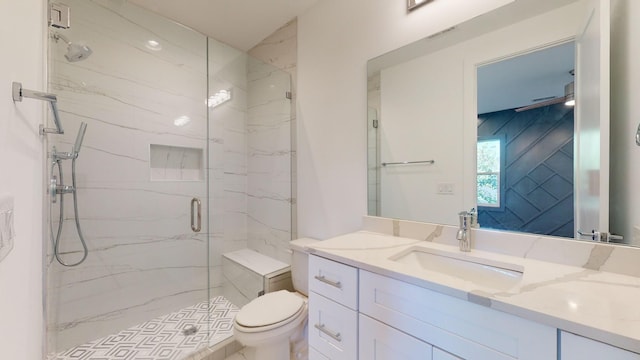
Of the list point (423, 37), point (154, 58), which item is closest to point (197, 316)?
point (154, 58)

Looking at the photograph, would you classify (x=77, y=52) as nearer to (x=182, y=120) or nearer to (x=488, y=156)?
(x=182, y=120)

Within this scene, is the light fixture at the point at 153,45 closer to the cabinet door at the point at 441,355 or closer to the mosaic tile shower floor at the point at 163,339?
the mosaic tile shower floor at the point at 163,339

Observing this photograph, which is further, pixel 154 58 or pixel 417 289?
pixel 154 58

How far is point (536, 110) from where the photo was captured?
1.11m

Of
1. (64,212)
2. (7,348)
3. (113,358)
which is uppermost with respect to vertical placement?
(64,212)

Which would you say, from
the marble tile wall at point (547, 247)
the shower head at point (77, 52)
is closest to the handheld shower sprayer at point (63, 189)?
the shower head at point (77, 52)

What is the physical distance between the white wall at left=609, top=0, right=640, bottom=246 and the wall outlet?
560 mm

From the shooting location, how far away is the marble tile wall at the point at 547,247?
911 mm

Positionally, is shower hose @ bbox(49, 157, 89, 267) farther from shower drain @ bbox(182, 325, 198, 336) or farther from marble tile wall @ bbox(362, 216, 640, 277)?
marble tile wall @ bbox(362, 216, 640, 277)

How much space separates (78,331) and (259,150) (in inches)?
75.4

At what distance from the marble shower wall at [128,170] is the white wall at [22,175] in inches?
33.8

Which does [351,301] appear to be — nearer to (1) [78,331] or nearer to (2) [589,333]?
(2) [589,333]

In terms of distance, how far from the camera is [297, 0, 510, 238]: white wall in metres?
1.56

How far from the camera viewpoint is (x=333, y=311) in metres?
1.15
